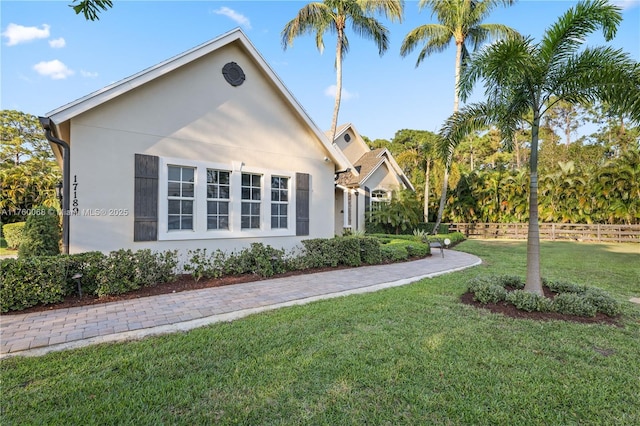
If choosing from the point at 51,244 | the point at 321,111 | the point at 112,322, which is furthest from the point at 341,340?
the point at 321,111

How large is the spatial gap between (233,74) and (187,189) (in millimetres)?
3618

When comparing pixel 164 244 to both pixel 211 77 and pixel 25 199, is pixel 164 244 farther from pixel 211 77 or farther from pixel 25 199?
pixel 25 199

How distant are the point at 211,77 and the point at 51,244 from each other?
5662 mm

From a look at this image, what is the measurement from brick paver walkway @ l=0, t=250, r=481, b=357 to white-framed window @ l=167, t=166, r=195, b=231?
7.78 ft

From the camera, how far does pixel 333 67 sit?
16.9m

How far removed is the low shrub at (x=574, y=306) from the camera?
4.94 meters

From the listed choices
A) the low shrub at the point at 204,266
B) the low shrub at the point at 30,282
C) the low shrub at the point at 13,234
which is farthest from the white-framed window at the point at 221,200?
the low shrub at the point at 13,234

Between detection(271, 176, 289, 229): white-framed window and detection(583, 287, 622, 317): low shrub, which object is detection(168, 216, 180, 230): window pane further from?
detection(583, 287, 622, 317): low shrub

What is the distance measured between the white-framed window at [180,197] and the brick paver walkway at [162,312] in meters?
2.37

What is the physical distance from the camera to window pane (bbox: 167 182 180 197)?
25.4 feet

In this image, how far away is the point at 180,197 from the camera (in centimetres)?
783

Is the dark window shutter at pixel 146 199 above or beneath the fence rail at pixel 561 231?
above

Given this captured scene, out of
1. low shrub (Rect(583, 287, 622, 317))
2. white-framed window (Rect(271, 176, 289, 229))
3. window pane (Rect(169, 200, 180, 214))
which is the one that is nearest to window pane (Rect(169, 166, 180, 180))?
window pane (Rect(169, 200, 180, 214))

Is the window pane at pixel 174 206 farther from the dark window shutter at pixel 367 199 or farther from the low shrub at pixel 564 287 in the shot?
the dark window shutter at pixel 367 199
